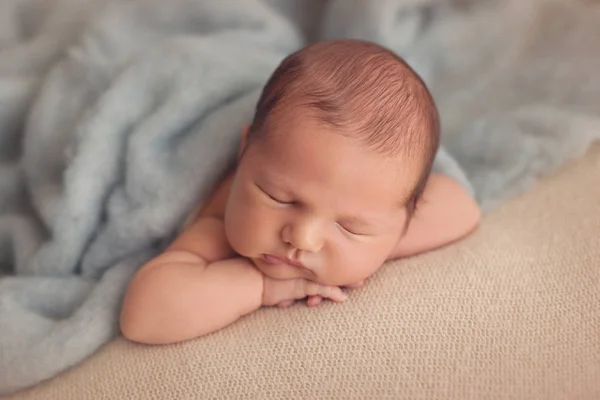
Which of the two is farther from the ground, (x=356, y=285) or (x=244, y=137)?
(x=244, y=137)

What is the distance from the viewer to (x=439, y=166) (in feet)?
3.40

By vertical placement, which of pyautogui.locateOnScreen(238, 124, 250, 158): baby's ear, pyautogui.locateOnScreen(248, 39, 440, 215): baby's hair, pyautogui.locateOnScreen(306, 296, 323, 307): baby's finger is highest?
pyautogui.locateOnScreen(248, 39, 440, 215): baby's hair

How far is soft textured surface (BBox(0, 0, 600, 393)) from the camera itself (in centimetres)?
95

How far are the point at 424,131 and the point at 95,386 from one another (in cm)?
53

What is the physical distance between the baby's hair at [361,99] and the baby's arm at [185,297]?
0.19 meters

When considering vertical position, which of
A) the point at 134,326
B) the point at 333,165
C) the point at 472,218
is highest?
the point at 333,165

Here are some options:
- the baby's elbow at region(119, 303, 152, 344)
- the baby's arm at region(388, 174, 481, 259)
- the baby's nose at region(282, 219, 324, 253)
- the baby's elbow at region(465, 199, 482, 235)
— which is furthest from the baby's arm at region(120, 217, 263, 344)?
the baby's elbow at region(465, 199, 482, 235)

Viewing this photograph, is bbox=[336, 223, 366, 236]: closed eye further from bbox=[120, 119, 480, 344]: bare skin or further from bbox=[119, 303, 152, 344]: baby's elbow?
bbox=[119, 303, 152, 344]: baby's elbow

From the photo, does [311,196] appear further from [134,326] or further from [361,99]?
[134,326]

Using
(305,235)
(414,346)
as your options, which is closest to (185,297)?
(305,235)

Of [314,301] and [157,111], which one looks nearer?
[314,301]

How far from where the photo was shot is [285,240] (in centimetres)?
80

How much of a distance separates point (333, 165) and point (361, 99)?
91mm

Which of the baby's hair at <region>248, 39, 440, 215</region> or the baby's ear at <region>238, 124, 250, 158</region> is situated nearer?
the baby's hair at <region>248, 39, 440, 215</region>
